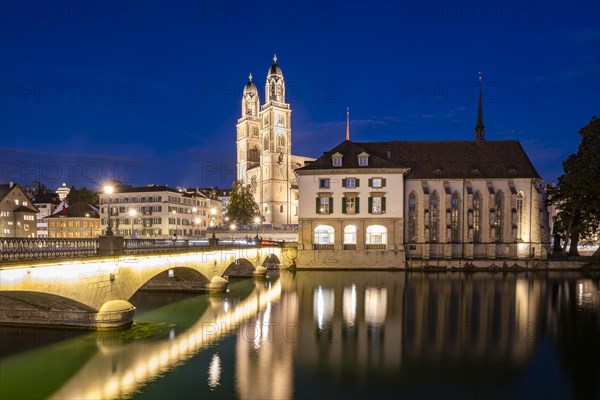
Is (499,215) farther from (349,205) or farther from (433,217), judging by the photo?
(349,205)

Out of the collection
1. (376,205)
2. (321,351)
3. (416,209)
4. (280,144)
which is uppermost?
(280,144)

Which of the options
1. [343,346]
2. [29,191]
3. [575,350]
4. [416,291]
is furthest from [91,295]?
[29,191]

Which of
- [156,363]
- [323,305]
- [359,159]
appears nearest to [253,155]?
[359,159]

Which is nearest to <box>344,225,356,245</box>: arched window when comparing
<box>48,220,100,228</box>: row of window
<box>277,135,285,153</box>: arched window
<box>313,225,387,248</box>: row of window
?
<box>313,225,387,248</box>: row of window

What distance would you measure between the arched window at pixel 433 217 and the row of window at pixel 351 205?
8.14 m

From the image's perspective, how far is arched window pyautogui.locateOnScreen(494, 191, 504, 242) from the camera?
62.7 meters

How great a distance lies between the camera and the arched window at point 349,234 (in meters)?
59.9

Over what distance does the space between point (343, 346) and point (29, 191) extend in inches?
6847

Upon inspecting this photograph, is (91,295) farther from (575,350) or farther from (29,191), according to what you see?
(29,191)

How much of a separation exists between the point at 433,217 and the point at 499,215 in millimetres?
9007

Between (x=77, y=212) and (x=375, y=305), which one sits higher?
(x=77, y=212)

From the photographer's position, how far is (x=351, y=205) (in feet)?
196

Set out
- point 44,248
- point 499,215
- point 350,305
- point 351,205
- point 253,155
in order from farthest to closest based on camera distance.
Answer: point 253,155 → point 499,215 → point 351,205 → point 350,305 → point 44,248

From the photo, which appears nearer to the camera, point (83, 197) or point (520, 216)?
point (520, 216)
